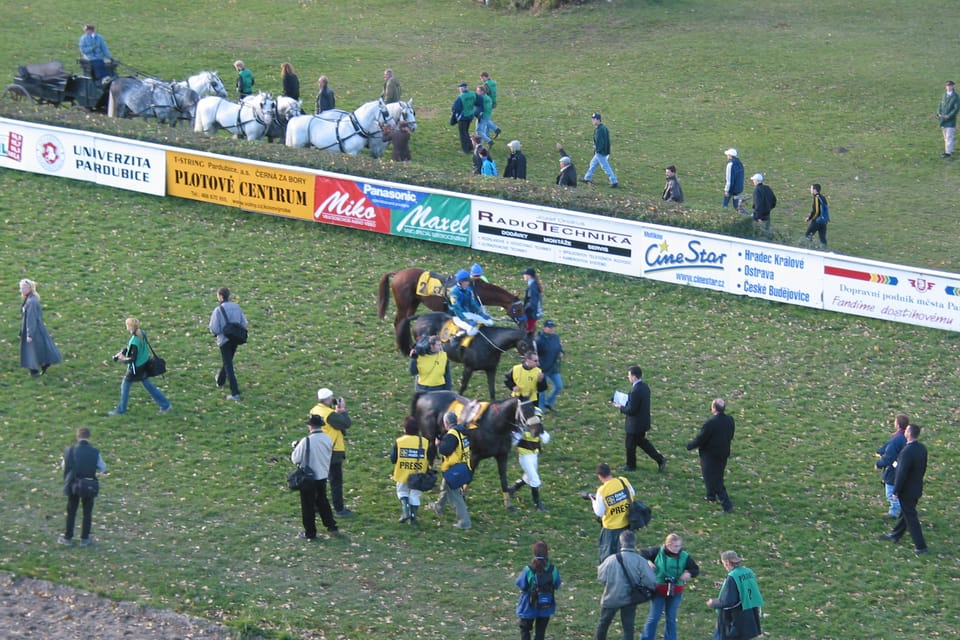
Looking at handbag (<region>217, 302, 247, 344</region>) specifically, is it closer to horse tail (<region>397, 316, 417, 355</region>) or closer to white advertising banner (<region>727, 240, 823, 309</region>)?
horse tail (<region>397, 316, 417, 355</region>)

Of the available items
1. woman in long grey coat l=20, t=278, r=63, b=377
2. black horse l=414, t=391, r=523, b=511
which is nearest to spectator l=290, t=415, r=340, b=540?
black horse l=414, t=391, r=523, b=511

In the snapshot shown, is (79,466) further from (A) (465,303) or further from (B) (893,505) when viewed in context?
(B) (893,505)

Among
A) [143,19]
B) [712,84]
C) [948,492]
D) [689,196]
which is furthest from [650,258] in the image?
[143,19]

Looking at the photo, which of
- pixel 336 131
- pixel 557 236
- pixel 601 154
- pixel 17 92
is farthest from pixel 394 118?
pixel 17 92

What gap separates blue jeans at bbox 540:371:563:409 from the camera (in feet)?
69.1

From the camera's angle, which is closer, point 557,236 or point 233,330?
point 233,330

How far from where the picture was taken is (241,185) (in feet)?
92.7

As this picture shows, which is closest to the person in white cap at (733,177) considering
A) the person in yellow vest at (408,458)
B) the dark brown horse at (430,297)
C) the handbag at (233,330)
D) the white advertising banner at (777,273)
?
the white advertising banner at (777,273)

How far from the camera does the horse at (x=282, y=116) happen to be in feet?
104

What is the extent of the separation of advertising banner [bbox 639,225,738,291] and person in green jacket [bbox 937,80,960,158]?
38.7 feet

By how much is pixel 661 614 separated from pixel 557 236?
12295 mm

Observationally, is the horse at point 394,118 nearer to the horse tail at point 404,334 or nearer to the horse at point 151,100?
the horse at point 151,100

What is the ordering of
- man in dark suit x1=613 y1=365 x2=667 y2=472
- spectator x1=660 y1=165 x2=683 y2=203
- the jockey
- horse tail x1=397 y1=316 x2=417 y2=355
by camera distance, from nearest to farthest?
man in dark suit x1=613 y1=365 x2=667 y2=472 < the jockey < horse tail x1=397 y1=316 x2=417 y2=355 < spectator x1=660 y1=165 x2=683 y2=203

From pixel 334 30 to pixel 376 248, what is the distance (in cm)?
1895
